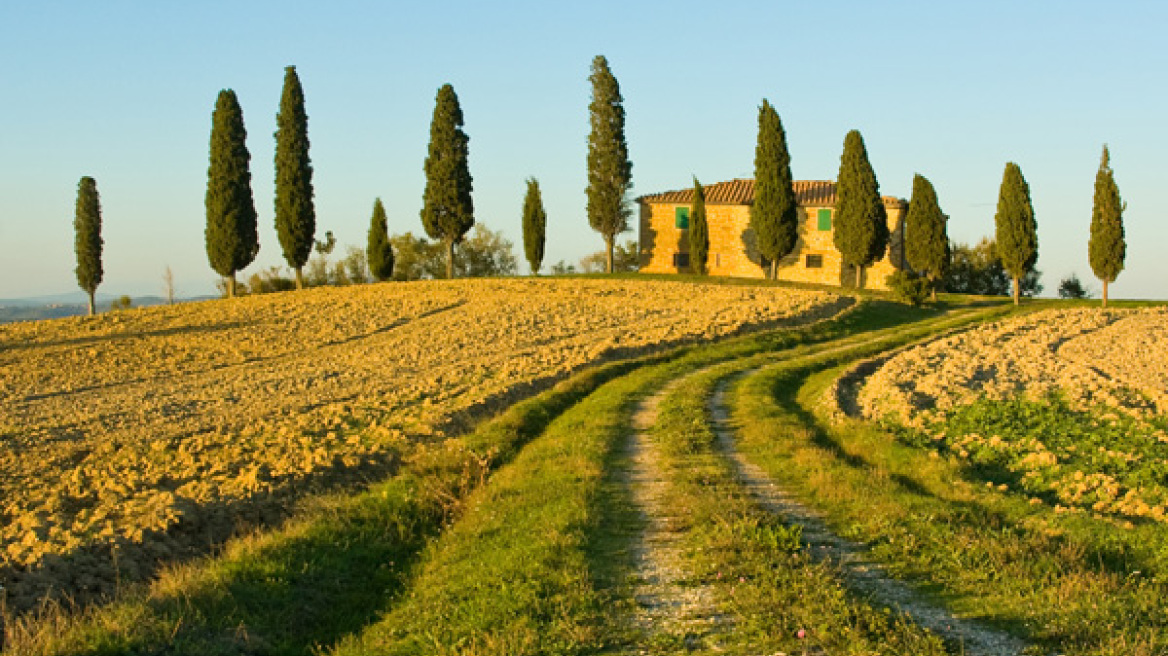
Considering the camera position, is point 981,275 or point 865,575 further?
point 981,275

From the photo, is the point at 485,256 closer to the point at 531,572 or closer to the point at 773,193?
the point at 773,193

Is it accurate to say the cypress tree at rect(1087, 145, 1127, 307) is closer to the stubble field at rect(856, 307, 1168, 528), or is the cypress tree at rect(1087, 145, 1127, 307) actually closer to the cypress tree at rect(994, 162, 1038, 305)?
the cypress tree at rect(994, 162, 1038, 305)

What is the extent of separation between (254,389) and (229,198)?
32.6 m

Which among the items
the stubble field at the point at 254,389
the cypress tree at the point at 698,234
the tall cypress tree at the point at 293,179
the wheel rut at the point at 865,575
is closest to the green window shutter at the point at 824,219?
the cypress tree at the point at 698,234

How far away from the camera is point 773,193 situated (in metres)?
60.9

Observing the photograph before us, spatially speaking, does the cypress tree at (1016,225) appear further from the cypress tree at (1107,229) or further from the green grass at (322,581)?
the green grass at (322,581)

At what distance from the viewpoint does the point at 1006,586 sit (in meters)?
8.70

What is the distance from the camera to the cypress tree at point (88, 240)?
64.2 metres

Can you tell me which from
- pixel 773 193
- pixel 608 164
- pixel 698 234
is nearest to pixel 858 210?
pixel 773 193

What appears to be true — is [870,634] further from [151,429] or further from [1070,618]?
[151,429]

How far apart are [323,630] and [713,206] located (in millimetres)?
64204

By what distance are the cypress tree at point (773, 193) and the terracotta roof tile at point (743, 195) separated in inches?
343

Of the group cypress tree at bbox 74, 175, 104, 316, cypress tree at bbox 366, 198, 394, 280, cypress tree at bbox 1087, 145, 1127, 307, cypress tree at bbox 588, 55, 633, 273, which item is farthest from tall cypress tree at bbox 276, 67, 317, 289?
cypress tree at bbox 1087, 145, 1127, 307

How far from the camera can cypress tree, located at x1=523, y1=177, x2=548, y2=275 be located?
70625 millimetres
